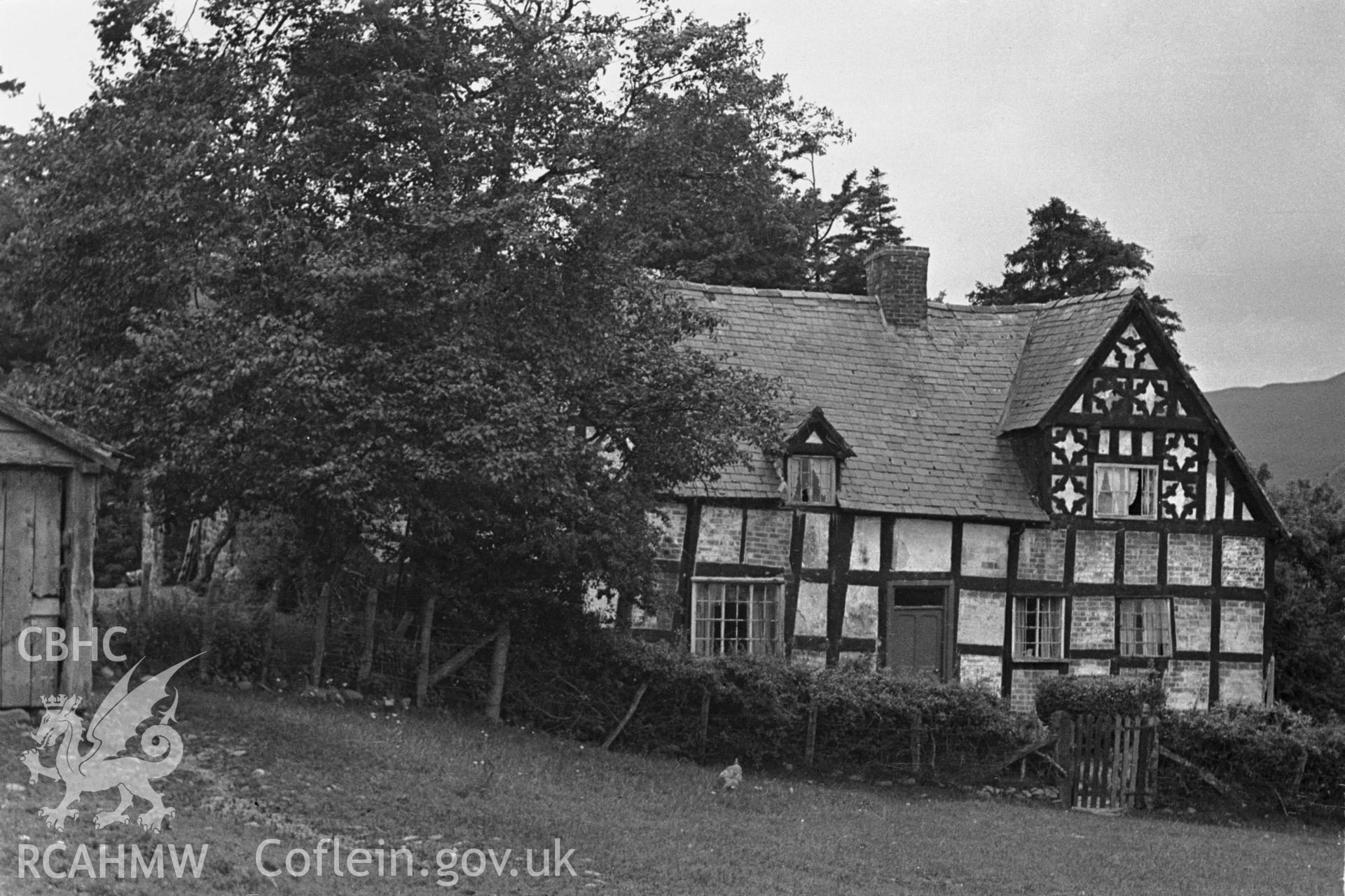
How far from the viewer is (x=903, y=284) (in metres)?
32.8

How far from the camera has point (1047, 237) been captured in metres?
44.7

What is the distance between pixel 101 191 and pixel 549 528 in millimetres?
7334

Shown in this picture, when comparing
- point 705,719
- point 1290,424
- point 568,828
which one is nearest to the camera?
point 568,828

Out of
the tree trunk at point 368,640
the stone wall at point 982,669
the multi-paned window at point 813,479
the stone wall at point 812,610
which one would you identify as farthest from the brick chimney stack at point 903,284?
the tree trunk at point 368,640

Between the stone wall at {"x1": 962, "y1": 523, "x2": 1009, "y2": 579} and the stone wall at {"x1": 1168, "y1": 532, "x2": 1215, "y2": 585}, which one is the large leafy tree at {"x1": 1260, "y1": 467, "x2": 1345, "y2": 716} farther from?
the stone wall at {"x1": 962, "y1": 523, "x2": 1009, "y2": 579}

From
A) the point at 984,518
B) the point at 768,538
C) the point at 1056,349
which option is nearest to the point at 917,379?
the point at 1056,349

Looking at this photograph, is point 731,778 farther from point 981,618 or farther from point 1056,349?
point 1056,349

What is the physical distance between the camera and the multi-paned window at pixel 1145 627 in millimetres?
29828

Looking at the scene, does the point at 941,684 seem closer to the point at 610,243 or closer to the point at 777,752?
the point at 777,752

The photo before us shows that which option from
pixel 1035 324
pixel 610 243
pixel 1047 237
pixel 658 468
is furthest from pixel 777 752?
pixel 1047 237

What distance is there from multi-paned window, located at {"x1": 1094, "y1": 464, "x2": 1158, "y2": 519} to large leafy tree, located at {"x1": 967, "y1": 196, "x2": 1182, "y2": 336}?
14219 mm

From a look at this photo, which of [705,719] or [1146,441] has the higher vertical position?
[1146,441]

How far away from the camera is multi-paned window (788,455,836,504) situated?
Result: 2827 cm

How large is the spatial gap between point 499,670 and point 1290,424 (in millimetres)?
39416
